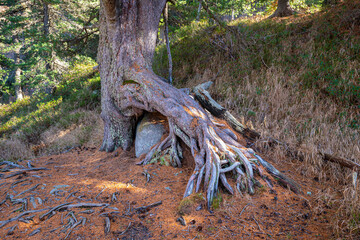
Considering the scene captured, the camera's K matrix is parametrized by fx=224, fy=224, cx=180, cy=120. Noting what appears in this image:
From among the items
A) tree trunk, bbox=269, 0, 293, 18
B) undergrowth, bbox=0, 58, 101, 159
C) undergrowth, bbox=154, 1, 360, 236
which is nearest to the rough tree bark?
undergrowth, bbox=154, 1, 360, 236

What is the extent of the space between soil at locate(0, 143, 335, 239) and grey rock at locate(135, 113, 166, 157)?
0.72m

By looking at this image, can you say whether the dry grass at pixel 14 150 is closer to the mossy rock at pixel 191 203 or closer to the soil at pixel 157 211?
the soil at pixel 157 211

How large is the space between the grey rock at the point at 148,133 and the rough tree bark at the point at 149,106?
0.30 metres

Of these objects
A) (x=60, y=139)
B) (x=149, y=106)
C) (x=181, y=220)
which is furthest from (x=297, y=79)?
→ (x=60, y=139)

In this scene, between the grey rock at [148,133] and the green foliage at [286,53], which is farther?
the green foliage at [286,53]

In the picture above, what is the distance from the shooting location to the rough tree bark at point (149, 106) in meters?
3.23

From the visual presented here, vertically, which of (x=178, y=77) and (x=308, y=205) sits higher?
(x=178, y=77)

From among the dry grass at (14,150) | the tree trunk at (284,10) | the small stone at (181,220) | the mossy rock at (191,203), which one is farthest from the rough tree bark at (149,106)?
the tree trunk at (284,10)

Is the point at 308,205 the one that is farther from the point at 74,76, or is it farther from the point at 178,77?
the point at 74,76

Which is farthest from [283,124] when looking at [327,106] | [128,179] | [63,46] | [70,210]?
[63,46]

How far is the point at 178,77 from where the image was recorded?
8391 millimetres

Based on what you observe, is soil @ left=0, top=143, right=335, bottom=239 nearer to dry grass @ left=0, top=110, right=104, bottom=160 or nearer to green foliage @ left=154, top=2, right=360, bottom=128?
dry grass @ left=0, top=110, right=104, bottom=160

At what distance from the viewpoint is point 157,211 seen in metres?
2.83

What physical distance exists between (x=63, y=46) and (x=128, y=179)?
215 inches
